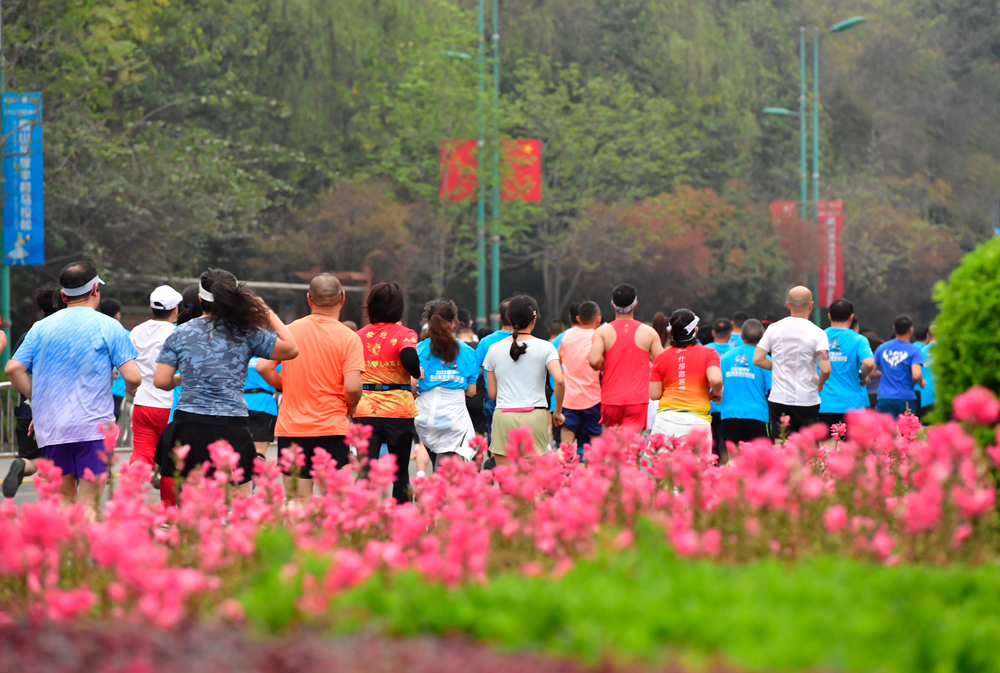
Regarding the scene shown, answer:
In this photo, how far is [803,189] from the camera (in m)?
40.0

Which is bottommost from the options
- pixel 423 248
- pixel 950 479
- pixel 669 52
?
pixel 950 479

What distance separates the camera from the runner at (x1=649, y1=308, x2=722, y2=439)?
933 centimetres

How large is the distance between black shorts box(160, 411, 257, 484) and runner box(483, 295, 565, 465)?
259 centimetres

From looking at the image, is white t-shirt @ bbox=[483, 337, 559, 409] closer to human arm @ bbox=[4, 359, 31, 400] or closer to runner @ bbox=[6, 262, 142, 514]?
runner @ bbox=[6, 262, 142, 514]

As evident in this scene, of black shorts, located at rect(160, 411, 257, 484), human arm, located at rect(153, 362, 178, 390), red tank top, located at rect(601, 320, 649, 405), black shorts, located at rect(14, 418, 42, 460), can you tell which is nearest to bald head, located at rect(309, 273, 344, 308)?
black shorts, located at rect(160, 411, 257, 484)

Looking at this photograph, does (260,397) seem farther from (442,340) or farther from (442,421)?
(442,340)

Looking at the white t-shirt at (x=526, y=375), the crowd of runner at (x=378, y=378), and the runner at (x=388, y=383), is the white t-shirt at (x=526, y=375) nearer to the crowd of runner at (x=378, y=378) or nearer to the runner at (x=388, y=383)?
the crowd of runner at (x=378, y=378)

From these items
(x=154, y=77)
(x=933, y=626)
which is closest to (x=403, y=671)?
(x=933, y=626)

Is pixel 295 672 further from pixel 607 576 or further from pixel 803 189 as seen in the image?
pixel 803 189

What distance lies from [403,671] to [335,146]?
32.1 meters

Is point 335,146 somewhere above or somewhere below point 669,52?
below

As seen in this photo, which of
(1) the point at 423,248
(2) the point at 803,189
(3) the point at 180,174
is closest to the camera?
(3) the point at 180,174

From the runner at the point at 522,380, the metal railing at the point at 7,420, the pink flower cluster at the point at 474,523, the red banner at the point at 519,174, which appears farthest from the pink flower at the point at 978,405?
the red banner at the point at 519,174

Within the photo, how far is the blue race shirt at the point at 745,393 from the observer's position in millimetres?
10562
